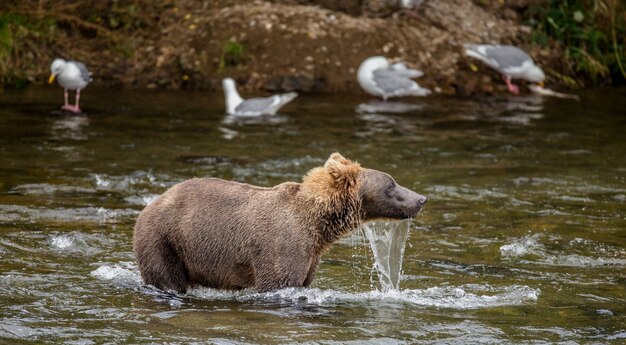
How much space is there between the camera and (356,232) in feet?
28.9

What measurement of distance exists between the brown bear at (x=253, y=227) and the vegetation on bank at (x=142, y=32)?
13.2m

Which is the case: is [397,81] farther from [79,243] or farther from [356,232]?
[356,232]

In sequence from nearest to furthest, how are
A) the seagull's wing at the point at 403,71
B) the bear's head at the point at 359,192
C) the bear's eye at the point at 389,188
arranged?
the bear's head at the point at 359,192 < the bear's eye at the point at 389,188 < the seagull's wing at the point at 403,71

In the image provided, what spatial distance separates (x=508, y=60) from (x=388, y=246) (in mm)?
11996

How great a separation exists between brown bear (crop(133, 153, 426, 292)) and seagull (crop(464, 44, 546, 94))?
40.7 ft

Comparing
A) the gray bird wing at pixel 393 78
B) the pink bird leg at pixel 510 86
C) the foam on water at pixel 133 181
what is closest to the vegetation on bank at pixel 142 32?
the pink bird leg at pixel 510 86

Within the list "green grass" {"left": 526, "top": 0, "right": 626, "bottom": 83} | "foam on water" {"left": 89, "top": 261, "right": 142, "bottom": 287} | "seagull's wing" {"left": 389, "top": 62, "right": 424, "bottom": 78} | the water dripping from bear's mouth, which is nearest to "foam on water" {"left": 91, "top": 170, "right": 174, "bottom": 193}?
"foam on water" {"left": 89, "top": 261, "right": 142, "bottom": 287}

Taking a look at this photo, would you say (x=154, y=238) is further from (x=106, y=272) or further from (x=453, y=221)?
(x=453, y=221)

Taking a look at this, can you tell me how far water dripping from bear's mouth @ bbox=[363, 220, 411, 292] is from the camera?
29.4 ft

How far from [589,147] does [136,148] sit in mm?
6688

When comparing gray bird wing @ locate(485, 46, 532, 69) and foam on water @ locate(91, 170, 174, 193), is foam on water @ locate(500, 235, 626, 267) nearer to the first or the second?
foam on water @ locate(91, 170, 174, 193)

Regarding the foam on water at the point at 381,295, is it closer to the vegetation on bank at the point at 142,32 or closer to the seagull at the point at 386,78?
the seagull at the point at 386,78

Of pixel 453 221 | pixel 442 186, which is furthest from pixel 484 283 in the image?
pixel 442 186

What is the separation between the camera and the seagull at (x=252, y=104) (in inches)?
725
